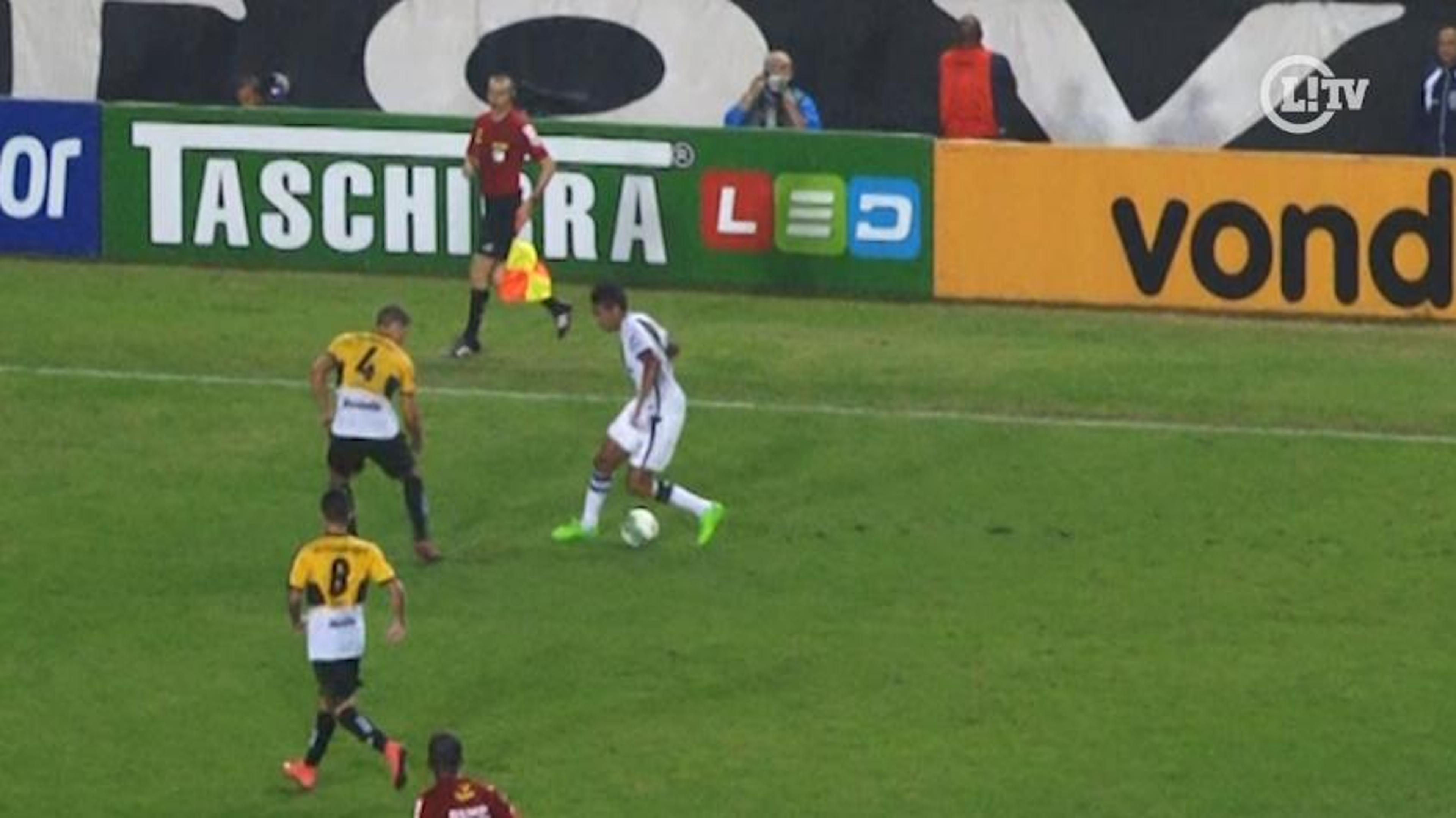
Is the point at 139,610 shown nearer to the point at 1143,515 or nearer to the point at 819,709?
the point at 819,709

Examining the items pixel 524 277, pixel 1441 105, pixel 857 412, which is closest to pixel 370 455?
pixel 857 412

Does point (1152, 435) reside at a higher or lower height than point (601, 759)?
higher

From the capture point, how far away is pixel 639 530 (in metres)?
24.8

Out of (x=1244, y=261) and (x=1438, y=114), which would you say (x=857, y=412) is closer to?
(x=1244, y=261)

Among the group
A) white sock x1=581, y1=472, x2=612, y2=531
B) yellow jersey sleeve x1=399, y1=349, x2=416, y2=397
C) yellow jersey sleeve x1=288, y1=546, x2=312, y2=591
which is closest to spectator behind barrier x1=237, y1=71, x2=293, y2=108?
white sock x1=581, y1=472, x2=612, y2=531

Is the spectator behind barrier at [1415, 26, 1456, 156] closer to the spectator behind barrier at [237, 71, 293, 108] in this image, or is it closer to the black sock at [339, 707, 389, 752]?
the spectator behind barrier at [237, 71, 293, 108]

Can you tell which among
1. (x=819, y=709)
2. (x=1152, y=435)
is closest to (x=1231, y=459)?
(x=1152, y=435)

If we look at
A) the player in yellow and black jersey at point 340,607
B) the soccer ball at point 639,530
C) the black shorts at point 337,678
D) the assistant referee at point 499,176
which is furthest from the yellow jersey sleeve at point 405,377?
the assistant referee at point 499,176

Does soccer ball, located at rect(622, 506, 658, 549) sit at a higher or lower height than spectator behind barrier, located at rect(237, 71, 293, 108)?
lower

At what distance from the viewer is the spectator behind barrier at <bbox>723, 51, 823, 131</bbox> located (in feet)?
116

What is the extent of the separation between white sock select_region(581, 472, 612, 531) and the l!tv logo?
7.75 metres

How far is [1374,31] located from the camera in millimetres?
36062

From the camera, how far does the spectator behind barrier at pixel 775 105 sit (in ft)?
116

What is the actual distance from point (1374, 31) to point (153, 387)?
44.2 ft
